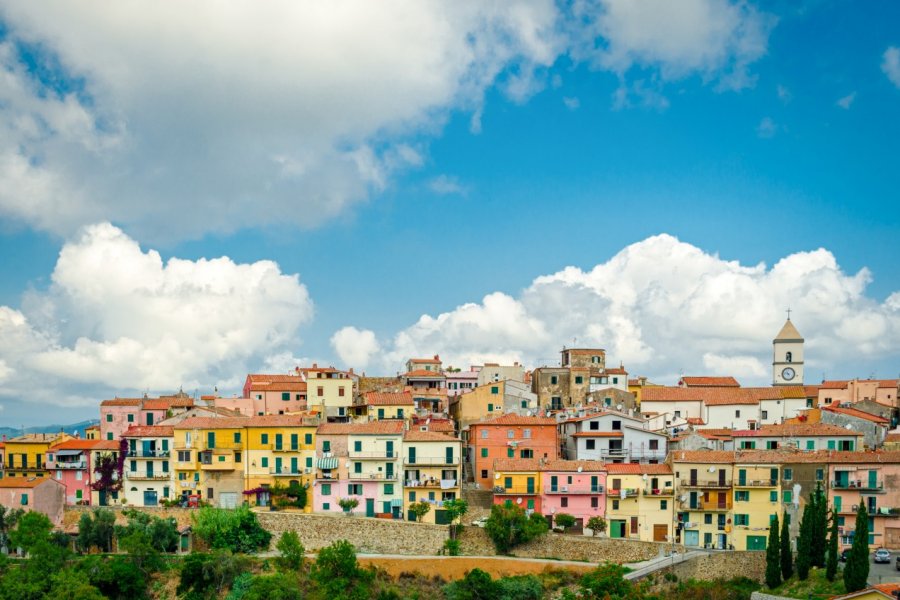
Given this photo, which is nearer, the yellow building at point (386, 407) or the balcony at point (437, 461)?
the balcony at point (437, 461)

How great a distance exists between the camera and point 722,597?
51344 mm

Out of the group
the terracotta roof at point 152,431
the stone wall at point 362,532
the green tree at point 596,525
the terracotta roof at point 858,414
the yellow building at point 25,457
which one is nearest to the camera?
the stone wall at point 362,532

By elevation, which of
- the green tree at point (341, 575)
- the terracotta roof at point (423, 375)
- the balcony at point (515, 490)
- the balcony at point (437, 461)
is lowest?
the green tree at point (341, 575)

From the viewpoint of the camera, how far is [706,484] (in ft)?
191

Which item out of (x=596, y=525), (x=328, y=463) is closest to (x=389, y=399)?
(x=328, y=463)

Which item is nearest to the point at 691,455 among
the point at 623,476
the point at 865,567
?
the point at 623,476

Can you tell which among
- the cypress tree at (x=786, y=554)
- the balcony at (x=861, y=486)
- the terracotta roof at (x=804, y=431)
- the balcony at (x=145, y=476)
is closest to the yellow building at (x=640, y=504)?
the cypress tree at (x=786, y=554)

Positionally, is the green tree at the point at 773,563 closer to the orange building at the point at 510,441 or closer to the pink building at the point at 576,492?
the pink building at the point at 576,492

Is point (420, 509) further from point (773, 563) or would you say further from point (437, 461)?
point (773, 563)

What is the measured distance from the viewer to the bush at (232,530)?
56.3 meters

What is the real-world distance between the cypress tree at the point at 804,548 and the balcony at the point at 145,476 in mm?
38873

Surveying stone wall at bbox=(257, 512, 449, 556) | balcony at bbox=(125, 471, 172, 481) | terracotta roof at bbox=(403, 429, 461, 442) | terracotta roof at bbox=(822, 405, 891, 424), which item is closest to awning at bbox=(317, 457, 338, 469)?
stone wall at bbox=(257, 512, 449, 556)

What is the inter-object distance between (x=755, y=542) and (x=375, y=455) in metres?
24.0

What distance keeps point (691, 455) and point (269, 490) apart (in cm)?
2682
